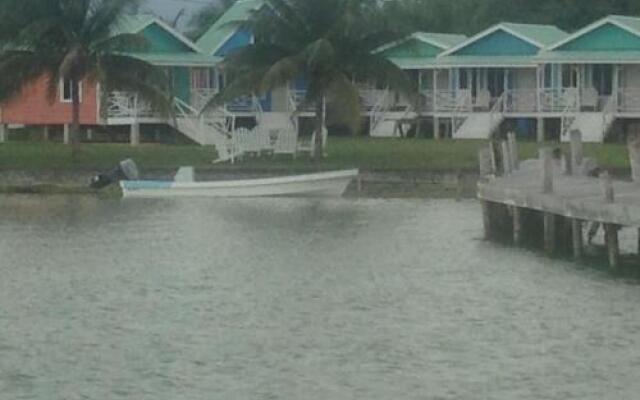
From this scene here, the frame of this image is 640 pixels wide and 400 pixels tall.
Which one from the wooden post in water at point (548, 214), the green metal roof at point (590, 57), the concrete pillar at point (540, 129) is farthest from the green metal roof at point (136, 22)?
the wooden post in water at point (548, 214)

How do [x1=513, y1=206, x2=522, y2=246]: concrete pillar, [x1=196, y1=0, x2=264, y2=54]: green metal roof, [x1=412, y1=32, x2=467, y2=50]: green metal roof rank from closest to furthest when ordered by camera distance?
[x1=513, y1=206, x2=522, y2=246]: concrete pillar
[x1=196, y1=0, x2=264, y2=54]: green metal roof
[x1=412, y1=32, x2=467, y2=50]: green metal roof

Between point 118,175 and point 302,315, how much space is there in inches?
1079

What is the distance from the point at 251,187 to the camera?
5422 centimetres

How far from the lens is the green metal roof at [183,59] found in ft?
242

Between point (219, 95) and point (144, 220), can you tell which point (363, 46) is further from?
point (144, 220)

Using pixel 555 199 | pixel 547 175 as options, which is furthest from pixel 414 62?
Answer: pixel 555 199

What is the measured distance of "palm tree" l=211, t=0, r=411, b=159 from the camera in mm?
58531

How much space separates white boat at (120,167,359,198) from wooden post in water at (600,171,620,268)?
1959 centimetres

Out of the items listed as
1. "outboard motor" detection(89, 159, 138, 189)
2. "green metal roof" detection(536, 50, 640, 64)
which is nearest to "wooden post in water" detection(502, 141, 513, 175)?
"outboard motor" detection(89, 159, 138, 189)

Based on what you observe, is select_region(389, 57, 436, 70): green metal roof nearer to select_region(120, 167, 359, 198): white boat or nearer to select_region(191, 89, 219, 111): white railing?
select_region(191, 89, 219, 111): white railing

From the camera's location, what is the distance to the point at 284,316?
94.6ft

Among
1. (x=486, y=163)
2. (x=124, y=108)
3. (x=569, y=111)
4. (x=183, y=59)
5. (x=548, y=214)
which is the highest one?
(x=183, y=59)

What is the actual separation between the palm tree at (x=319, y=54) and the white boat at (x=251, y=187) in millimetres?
4319

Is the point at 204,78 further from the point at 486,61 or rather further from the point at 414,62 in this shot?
the point at 486,61
